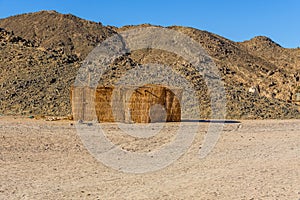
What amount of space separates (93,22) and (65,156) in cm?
5402

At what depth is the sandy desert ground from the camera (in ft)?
19.6

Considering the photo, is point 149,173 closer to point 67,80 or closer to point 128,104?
point 128,104

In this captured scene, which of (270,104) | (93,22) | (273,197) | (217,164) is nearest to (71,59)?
(270,104)

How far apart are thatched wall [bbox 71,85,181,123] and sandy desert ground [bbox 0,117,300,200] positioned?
3686 millimetres

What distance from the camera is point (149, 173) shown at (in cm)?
729

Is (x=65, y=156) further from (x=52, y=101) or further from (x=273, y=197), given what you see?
(x=52, y=101)

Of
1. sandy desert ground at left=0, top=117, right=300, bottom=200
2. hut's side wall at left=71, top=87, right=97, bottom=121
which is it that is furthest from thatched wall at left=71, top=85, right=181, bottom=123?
sandy desert ground at left=0, top=117, right=300, bottom=200

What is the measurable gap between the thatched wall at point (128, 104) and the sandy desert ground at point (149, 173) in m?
3.69

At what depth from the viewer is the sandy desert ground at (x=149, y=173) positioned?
597 centimetres

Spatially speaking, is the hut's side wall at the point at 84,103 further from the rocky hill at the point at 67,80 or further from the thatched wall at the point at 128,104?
the rocky hill at the point at 67,80

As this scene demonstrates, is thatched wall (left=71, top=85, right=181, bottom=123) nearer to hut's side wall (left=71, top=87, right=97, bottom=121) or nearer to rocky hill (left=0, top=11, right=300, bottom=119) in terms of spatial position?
hut's side wall (left=71, top=87, right=97, bottom=121)

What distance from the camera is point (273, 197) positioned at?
5.82 m

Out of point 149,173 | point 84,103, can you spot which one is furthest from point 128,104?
point 149,173

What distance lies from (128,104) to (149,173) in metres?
8.00
